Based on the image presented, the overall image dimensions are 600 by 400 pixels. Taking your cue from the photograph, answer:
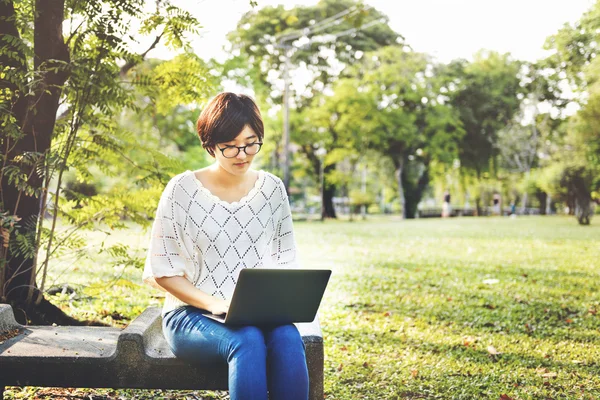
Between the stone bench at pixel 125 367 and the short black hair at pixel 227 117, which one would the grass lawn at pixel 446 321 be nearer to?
the stone bench at pixel 125 367

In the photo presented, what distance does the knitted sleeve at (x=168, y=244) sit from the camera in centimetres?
316

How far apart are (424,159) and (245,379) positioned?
39.0 meters

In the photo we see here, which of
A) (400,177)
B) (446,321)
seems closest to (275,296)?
(446,321)

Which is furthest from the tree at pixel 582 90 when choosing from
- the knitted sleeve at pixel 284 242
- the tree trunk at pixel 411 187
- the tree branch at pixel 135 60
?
the tree trunk at pixel 411 187

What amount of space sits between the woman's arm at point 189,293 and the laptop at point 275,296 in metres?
0.06

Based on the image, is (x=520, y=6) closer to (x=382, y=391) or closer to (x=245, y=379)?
(x=382, y=391)

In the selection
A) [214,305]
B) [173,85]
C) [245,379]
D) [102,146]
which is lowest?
[245,379]

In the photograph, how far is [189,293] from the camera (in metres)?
3.11

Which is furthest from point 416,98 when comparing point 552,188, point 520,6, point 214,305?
point 214,305

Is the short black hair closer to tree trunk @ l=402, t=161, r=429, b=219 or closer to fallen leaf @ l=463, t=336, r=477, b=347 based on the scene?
fallen leaf @ l=463, t=336, r=477, b=347

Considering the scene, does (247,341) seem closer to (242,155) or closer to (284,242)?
(284,242)

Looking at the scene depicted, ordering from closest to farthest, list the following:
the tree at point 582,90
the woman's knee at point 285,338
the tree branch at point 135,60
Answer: the woman's knee at point 285,338 → the tree branch at point 135,60 → the tree at point 582,90

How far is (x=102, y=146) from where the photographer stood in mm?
5410

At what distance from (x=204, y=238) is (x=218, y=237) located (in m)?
0.07
